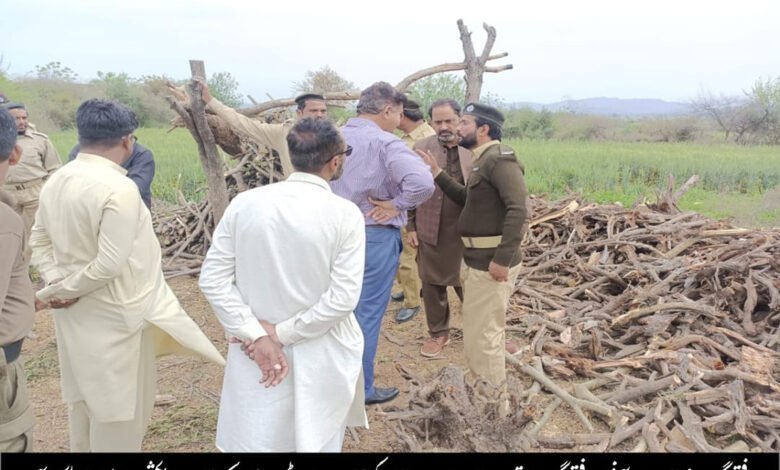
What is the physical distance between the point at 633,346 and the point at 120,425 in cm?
316

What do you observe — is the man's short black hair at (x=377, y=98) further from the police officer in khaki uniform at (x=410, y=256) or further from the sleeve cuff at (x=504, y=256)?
the police officer in khaki uniform at (x=410, y=256)

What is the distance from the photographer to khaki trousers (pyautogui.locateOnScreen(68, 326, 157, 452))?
2.27 meters

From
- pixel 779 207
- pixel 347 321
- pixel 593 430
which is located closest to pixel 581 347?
pixel 593 430

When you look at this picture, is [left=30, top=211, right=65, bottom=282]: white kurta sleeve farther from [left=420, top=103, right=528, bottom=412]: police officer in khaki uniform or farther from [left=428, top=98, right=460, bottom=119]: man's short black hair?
[left=428, top=98, right=460, bottom=119]: man's short black hair

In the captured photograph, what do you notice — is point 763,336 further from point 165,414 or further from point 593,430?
point 165,414

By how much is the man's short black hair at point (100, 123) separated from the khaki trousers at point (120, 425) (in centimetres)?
77

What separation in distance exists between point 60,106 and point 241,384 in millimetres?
34335

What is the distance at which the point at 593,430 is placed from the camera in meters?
2.95

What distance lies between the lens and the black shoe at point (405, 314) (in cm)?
479

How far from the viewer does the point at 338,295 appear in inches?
71.1

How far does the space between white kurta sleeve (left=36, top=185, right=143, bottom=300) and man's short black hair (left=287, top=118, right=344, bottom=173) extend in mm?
668

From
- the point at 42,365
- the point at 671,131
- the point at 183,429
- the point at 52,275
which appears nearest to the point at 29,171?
the point at 42,365

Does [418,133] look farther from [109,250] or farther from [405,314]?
[109,250]

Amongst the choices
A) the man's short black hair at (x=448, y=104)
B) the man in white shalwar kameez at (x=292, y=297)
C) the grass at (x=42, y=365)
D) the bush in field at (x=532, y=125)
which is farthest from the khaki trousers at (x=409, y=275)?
the bush in field at (x=532, y=125)
